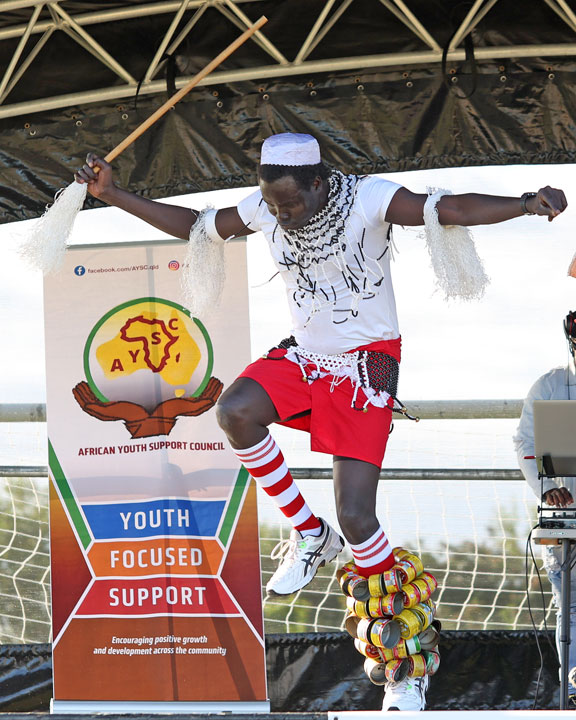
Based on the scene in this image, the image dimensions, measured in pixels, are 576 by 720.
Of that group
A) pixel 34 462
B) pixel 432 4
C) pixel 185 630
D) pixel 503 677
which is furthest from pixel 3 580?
pixel 432 4

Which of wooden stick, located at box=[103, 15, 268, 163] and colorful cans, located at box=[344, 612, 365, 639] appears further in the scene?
wooden stick, located at box=[103, 15, 268, 163]

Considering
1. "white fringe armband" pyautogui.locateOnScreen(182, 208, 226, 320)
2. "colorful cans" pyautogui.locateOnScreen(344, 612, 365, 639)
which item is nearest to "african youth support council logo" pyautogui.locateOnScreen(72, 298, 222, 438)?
"white fringe armband" pyautogui.locateOnScreen(182, 208, 226, 320)

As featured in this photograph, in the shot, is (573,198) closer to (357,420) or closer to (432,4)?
(432,4)

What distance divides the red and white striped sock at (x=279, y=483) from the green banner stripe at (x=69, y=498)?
1.75m

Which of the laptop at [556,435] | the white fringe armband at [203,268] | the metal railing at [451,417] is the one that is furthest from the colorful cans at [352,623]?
the metal railing at [451,417]

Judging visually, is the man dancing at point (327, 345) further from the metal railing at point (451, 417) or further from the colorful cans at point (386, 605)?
the metal railing at point (451, 417)

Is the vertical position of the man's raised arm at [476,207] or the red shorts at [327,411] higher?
the man's raised arm at [476,207]

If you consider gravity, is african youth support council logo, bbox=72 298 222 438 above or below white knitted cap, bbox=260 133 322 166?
below

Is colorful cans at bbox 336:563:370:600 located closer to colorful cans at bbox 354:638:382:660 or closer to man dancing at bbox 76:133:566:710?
man dancing at bbox 76:133:566:710

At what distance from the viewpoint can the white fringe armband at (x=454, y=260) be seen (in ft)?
10.6

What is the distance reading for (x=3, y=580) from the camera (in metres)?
5.86

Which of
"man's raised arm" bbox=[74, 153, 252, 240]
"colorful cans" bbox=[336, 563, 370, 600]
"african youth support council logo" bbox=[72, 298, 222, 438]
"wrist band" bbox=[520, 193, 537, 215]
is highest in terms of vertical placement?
"man's raised arm" bbox=[74, 153, 252, 240]

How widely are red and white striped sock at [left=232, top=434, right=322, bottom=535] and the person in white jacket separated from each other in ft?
4.23

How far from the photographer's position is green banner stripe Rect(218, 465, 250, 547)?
486 cm
